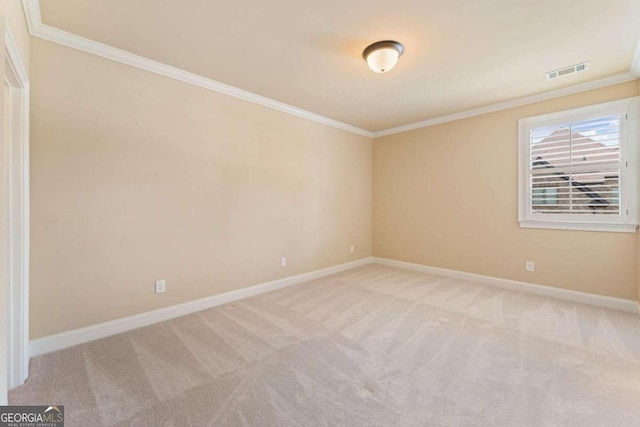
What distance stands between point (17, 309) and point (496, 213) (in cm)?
510

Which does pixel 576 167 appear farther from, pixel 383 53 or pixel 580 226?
pixel 383 53

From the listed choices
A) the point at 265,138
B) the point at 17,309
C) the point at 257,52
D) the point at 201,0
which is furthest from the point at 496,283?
the point at 17,309

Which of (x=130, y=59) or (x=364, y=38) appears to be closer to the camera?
(x=364, y=38)

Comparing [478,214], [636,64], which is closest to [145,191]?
[478,214]

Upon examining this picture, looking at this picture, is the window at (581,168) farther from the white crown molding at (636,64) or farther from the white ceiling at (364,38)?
the white ceiling at (364,38)

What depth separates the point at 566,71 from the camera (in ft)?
9.68

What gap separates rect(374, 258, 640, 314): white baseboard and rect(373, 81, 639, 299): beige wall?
7 cm

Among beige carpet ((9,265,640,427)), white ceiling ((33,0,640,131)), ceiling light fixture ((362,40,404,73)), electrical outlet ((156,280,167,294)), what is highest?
white ceiling ((33,0,640,131))

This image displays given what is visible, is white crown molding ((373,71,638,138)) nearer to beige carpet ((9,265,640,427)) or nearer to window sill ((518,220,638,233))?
window sill ((518,220,638,233))

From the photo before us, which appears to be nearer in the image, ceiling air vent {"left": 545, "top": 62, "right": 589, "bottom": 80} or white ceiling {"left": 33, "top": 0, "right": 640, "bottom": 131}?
white ceiling {"left": 33, "top": 0, "right": 640, "bottom": 131}

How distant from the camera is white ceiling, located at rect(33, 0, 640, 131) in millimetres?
2010

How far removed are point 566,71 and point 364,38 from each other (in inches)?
92.3

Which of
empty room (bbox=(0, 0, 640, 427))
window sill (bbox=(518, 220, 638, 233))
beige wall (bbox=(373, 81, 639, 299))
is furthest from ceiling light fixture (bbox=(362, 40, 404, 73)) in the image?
window sill (bbox=(518, 220, 638, 233))

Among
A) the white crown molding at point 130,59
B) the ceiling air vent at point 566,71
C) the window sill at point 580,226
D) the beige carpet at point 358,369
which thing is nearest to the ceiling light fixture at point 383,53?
the white crown molding at point 130,59
